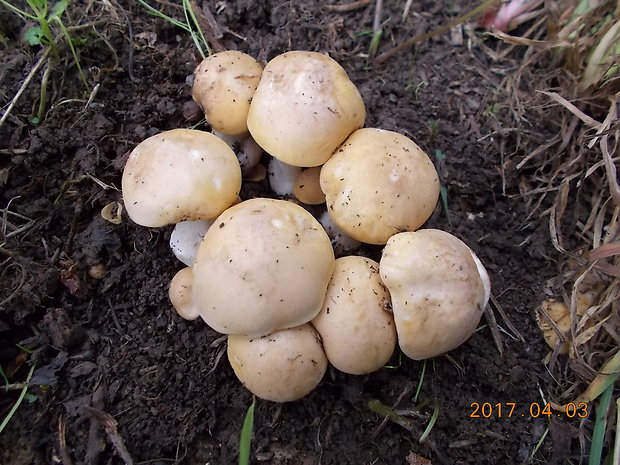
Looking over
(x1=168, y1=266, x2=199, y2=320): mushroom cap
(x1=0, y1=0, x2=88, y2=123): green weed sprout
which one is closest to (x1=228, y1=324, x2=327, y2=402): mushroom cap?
(x1=168, y1=266, x2=199, y2=320): mushroom cap

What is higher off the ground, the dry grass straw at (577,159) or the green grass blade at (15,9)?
the green grass blade at (15,9)

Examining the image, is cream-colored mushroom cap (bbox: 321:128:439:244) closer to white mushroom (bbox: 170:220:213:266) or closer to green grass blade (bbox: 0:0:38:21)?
white mushroom (bbox: 170:220:213:266)

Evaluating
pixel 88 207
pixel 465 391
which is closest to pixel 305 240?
pixel 465 391

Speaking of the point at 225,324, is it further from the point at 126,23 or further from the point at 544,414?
the point at 126,23

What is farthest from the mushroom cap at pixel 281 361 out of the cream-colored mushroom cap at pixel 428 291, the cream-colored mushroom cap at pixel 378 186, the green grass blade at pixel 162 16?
the green grass blade at pixel 162 16

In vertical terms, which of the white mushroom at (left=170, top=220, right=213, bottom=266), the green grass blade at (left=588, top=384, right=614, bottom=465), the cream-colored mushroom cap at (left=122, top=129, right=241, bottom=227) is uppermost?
the cream-colored mushroom cap at (left=122, top=129, right=241, bottom=227)
